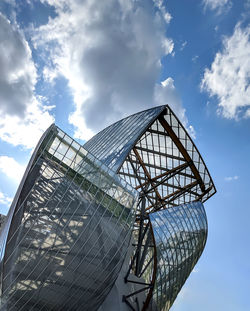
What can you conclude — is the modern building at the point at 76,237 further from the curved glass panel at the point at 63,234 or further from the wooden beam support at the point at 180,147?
the wooden beam support at the point at 180,147

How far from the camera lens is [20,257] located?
1460 centimetres

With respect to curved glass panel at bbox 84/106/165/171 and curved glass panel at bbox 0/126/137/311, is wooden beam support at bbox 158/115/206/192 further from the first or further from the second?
curved glass panel at bbox 0/126/137/311

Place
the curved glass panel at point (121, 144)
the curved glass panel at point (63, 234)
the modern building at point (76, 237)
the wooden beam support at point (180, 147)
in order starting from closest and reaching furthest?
the curved glass panel at point (63, 234)
the modern building at point (76, 237)
the curved glass panel at point (121, 144)
the wooden beam support at point (180, 147)

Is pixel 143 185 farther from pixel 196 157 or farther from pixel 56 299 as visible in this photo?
pixel 56 299

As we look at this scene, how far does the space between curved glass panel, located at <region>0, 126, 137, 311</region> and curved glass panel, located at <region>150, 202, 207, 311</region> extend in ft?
17.8

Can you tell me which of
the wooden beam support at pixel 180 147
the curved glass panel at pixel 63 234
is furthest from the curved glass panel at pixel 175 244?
the curved glass panel at pixel 63 234

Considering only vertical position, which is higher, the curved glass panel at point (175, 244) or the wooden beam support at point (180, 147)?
the wooden beam support at point (180, 147)

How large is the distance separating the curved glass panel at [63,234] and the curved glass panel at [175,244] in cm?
541

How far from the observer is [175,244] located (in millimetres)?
26312

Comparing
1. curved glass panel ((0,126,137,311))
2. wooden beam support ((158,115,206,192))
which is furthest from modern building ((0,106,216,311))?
wooden beam support ((158,115,206,192))

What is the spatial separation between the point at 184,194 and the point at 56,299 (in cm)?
2291

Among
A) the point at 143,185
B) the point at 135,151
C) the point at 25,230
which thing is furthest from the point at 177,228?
the point at 25,230

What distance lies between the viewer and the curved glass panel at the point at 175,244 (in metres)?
23.5

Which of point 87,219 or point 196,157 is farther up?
point 196,157
